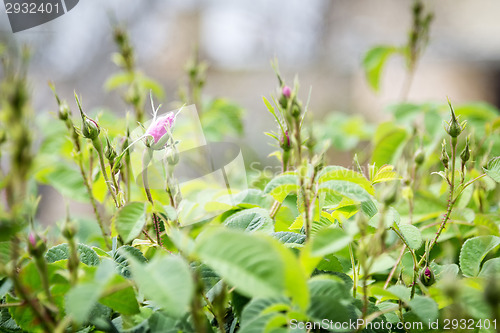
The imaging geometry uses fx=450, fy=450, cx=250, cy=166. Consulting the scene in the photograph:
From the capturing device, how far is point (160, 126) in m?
0.60

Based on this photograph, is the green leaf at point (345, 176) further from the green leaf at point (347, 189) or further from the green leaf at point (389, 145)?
the green leaf at point (389, 145)

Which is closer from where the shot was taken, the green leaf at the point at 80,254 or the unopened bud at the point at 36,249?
the unopened bud at the point at 36,249

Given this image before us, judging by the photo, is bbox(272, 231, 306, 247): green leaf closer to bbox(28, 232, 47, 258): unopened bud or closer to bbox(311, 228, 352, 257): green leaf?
bbox(311, 228, 352, 257): green leaf

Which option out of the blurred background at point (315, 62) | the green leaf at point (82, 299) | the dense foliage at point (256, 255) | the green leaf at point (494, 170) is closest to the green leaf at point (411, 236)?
the dense foliage at point (256, 255)

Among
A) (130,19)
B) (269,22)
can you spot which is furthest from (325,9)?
(130,19)

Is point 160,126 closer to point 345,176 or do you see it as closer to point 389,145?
point 345,176

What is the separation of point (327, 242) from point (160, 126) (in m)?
0.29

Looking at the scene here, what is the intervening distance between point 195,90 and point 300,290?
3.07 feet

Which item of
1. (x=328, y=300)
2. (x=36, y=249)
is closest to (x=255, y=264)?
(x=328, y=300)

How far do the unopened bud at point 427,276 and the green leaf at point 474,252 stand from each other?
57 millimetres

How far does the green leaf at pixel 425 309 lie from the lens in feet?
1.45

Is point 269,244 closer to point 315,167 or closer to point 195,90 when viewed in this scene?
point 315,167

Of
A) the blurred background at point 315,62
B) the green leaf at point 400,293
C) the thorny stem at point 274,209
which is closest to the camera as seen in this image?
the green leaf at point 400,293

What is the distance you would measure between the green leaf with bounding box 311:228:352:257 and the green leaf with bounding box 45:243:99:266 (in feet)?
0.97
